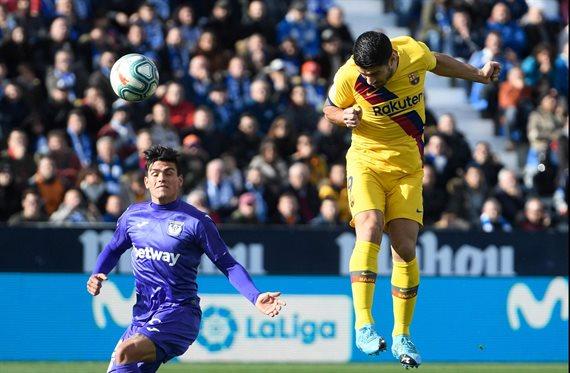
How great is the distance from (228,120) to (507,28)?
6036 millimetres

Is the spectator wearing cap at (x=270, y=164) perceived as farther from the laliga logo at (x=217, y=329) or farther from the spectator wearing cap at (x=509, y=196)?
the spectator wearing cap at (x=509, y=196)

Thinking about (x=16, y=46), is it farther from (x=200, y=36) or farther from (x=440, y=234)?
(x=440, y=234)

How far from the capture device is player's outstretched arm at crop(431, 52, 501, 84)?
1166 cm

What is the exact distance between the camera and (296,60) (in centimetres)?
2130

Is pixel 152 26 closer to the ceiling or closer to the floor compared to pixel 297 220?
closer to the ceiling

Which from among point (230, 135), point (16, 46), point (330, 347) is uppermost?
point (16, 46)

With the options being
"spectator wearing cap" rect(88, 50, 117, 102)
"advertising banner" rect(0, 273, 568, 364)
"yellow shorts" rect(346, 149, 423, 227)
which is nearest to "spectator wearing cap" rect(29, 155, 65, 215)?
"advertising banner" rect(0, 273, 568, 364)

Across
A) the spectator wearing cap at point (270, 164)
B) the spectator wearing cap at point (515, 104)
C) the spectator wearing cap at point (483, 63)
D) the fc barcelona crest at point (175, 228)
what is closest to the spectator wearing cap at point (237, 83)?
the spectator wearing cap at point (270, 164)

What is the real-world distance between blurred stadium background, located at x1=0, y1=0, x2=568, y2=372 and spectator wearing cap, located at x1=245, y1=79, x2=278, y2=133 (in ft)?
0.09

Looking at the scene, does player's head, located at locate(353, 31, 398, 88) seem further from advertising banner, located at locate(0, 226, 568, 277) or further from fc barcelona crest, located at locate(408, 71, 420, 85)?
advertising banner, located at locate(0, 226, 568, 277)

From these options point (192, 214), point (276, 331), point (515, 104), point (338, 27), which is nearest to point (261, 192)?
point (276, 331)

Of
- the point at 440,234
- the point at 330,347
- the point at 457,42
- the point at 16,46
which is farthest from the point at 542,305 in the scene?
the point at 16,46

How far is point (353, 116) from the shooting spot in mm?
10867

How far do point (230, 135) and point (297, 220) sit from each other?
5.84 feet
